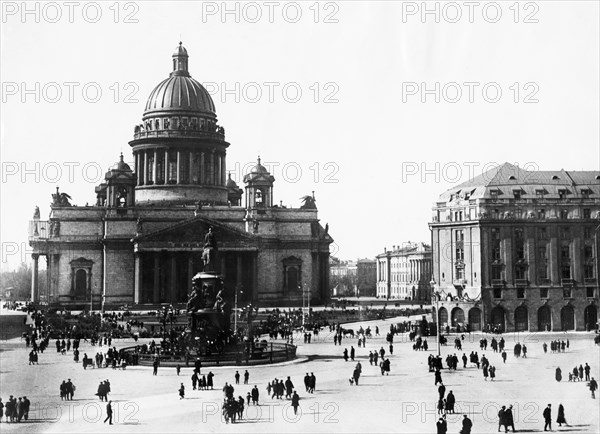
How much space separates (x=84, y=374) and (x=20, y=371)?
3.79 metres

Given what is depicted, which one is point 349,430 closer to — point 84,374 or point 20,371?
point 84,374

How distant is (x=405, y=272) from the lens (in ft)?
494

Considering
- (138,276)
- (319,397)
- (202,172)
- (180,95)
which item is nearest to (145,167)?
(202,172)

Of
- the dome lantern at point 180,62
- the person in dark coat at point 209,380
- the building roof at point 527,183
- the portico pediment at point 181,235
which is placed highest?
the dome lantern at point 180,62

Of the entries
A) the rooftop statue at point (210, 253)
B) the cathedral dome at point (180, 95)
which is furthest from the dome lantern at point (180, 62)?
the rooftop statue at point (210, 253)

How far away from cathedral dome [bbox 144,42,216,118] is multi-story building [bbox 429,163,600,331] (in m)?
48.7

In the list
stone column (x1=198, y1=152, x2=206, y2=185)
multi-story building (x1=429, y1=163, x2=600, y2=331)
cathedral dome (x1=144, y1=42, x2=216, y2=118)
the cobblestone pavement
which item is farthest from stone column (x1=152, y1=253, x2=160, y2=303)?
the cobblestone pavement

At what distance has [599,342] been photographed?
2206 inches

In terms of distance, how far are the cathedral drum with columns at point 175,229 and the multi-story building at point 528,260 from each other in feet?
103

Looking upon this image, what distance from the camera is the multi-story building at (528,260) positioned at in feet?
235

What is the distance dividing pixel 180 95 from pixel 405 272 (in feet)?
204

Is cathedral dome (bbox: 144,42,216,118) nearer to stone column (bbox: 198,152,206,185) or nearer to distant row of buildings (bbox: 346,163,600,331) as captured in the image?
stone column (bbox: 198,152,206,185)

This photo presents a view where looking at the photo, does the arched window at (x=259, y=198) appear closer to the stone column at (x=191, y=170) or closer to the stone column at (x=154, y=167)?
the stone column at (x=191, y=170)

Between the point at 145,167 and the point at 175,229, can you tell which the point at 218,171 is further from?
the point at 175,229
